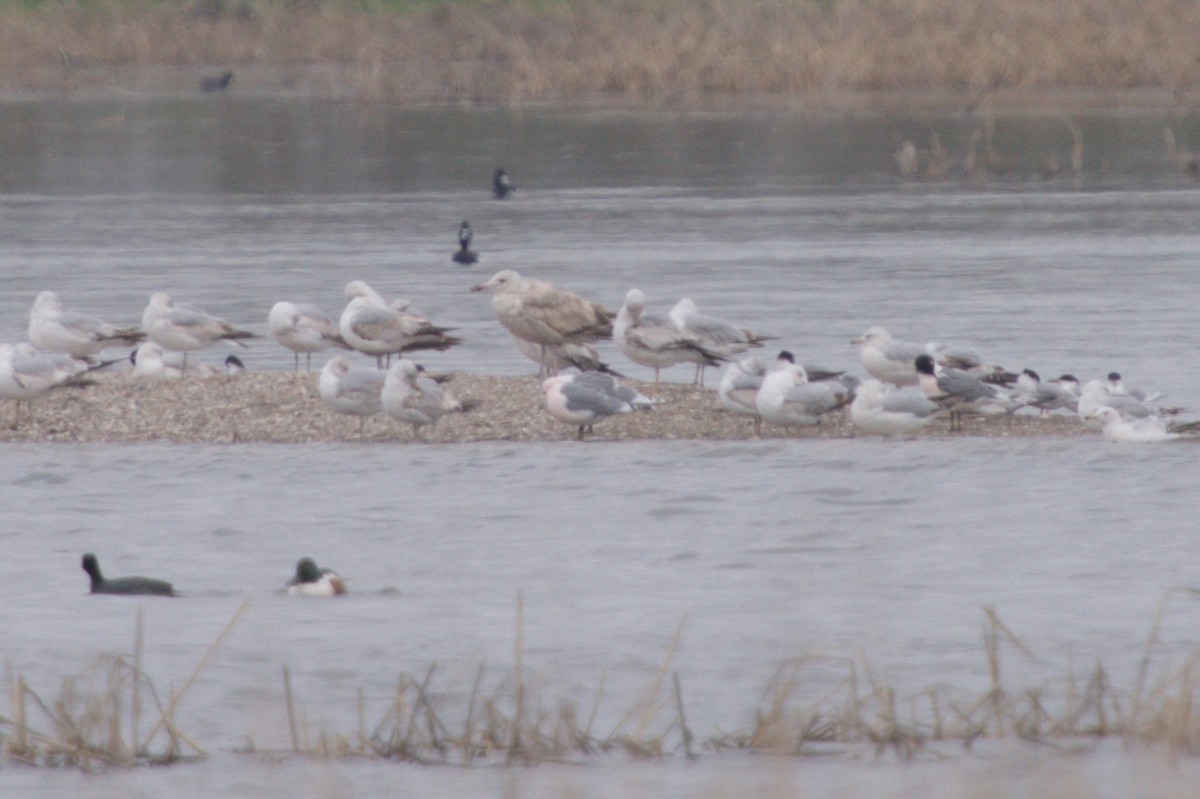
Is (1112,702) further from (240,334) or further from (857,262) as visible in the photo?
(857,262)

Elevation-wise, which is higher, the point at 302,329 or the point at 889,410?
the point at 302,329

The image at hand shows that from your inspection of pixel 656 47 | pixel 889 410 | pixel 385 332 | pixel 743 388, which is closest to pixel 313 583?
pixel 743 388

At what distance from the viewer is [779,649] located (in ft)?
27.8

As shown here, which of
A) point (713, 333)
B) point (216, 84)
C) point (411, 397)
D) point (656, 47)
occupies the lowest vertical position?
point (411, 397)

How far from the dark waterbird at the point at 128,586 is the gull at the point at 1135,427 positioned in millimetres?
5991

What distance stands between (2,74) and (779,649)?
47.2 m

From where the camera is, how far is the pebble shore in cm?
1359

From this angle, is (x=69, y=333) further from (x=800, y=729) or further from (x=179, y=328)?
(x=800, y=729)

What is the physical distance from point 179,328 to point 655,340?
11.4 feet

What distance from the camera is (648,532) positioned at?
36.0 feet

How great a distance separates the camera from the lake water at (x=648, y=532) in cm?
762

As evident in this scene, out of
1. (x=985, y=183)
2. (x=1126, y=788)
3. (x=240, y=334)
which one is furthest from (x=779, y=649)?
(x=985, y=183)

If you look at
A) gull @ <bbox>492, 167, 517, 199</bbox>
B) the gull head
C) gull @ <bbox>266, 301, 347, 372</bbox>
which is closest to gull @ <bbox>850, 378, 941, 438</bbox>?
the gull head

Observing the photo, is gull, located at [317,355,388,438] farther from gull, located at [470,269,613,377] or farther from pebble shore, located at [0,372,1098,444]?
gull, located at [470,269,613,377]
